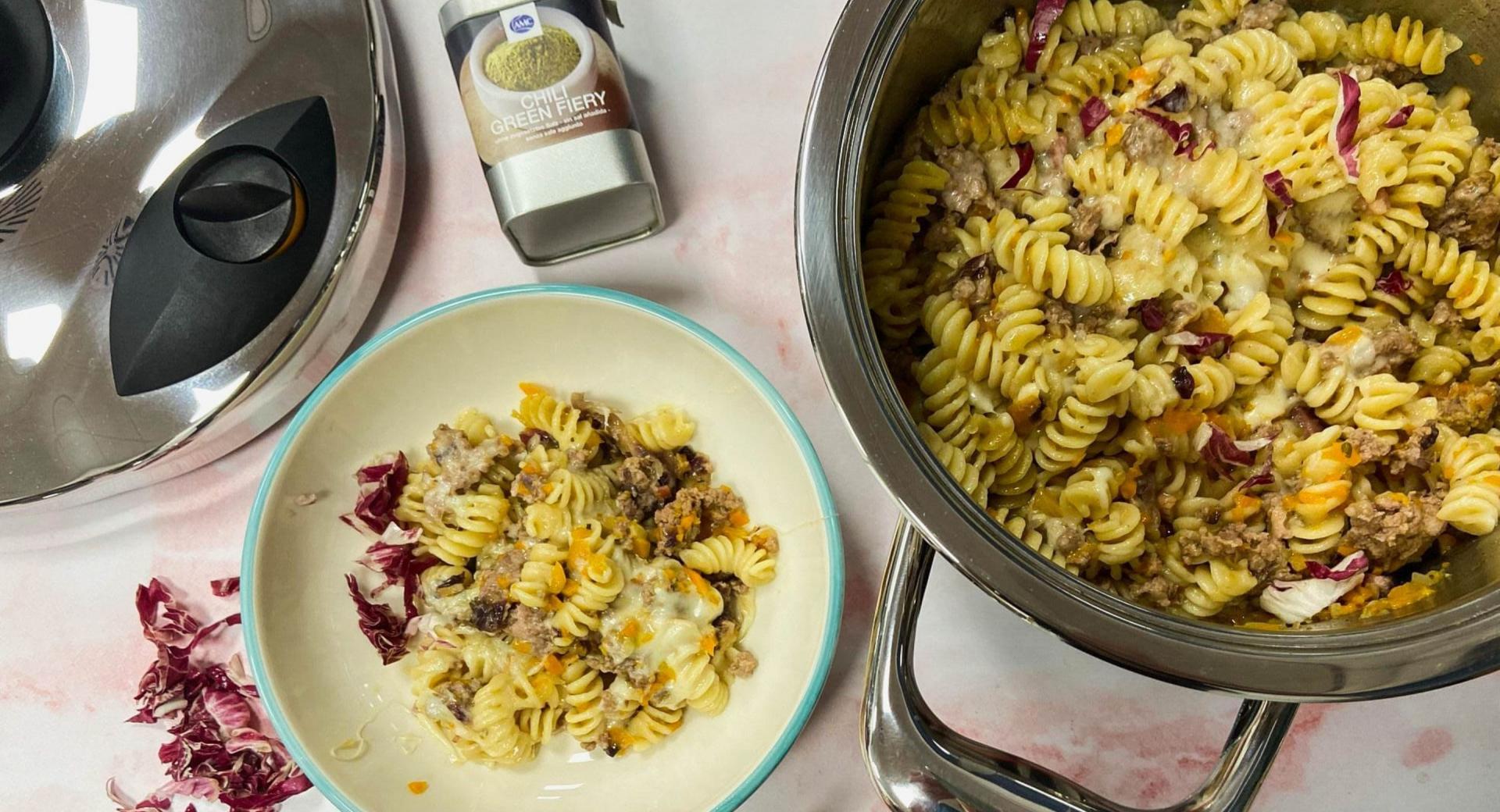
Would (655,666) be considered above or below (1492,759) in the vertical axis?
above

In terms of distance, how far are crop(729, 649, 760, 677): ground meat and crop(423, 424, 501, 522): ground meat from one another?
449 mm


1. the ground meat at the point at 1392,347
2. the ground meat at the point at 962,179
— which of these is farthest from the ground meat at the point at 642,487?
the ground meat at the point at 1392,347

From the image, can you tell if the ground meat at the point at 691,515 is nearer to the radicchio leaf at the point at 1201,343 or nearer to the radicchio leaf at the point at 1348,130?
the radicchio leaf at the point at 1201,343

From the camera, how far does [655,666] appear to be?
130 centimetres

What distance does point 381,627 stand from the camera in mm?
1380

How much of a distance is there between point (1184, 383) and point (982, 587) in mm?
387

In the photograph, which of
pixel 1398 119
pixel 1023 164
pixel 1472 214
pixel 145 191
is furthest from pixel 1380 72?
pixel 145 191

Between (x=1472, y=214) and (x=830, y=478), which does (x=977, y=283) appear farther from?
(x=1472, y=214)

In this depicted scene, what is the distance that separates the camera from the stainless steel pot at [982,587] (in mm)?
855

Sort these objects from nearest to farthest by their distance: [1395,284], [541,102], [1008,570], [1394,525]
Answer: [1008,570]
[1394,525]
[1395,284]
[541,102]

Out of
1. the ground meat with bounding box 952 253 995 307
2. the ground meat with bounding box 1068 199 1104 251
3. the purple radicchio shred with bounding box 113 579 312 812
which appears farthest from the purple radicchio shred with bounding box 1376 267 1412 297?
the purple radicchio shred with bounding box 113 579 312 812

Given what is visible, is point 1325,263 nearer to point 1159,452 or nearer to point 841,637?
point 1159,452

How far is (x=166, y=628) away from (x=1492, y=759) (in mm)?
2008

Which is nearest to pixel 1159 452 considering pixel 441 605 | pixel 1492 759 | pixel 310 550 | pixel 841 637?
pixel 841 637
